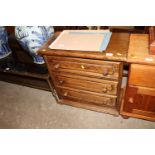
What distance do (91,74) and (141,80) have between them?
32 cm

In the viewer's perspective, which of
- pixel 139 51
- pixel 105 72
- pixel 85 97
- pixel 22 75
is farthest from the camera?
pixel 22 75

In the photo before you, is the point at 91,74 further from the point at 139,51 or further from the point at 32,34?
the point at 32,34

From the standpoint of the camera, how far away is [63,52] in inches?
36.0

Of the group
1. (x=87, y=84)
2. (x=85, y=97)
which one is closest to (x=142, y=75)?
(x=87, y=84)

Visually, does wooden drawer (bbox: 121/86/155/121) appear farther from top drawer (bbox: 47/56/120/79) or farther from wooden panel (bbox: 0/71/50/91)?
wooden panel (bbox: 0/71/50/91)

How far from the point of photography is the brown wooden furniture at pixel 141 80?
0.79 meters

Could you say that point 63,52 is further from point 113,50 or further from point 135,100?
point 135,100

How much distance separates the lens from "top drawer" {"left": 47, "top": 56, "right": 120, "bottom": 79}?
35.6 inches

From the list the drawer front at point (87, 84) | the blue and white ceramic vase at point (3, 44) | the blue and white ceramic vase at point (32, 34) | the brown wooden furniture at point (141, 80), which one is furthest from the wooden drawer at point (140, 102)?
the blue and white ceramic vase at point (3, 44)

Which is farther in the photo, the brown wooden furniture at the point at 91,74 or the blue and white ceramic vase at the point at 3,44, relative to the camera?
the blue and white ceramic vase at the point at 3,44

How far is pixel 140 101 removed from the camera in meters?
1.04

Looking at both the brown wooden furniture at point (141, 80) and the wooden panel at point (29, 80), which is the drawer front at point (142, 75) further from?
Answer: the wooden panel at point (29, 80)
